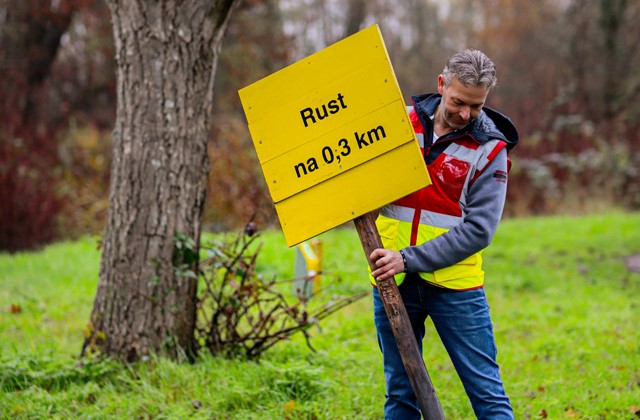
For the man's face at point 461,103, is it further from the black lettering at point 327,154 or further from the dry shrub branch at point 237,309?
the dry shrub branch at point 237,309

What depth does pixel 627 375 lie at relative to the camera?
4.68m

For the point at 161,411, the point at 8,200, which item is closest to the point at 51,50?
the point at 8,200

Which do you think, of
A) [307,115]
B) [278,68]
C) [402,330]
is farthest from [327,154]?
[278,68]

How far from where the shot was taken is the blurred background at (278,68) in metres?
11.0

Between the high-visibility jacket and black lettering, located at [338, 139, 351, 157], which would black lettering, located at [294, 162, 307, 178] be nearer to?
black lettering, located at [338, 139, 351, 157]

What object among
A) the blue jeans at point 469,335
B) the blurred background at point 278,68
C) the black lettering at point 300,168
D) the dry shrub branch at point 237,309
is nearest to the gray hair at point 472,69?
the black lettering at point 300,168

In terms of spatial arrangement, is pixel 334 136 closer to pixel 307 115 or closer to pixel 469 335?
pixel 307 115

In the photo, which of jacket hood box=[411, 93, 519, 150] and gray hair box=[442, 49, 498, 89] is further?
jacket hood box=[411, 93, 519, 150]

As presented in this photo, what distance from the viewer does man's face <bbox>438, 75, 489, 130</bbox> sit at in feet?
9.05

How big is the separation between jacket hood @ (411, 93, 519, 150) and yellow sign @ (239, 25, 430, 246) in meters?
0.26

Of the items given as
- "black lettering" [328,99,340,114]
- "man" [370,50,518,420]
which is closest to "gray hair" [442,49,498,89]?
"man" [370,50,518,420]

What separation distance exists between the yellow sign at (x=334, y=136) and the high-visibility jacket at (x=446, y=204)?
0.18m

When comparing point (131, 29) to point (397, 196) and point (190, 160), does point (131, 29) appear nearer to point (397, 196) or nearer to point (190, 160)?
point (190, 160)

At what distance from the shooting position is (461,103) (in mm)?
2797
